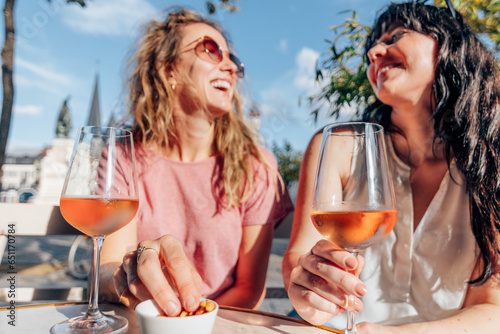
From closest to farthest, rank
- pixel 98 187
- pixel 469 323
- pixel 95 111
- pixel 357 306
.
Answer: pixel 357 306 < pixel 98 187 < pixel 469 323 < pixel 95 111

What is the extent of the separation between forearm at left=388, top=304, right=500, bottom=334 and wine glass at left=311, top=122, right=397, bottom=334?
362 millimetres

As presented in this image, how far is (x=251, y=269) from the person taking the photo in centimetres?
188

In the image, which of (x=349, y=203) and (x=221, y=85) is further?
(x=221, y=85)

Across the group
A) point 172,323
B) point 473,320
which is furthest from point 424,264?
point 172,323

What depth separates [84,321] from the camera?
851mm

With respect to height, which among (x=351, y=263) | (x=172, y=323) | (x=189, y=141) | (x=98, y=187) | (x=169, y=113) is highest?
(x=169, y=113)

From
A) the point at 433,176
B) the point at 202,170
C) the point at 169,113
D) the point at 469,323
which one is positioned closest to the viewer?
the point at 469,323

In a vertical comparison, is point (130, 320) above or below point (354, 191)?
below

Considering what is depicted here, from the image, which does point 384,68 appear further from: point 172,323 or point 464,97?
point 172,323

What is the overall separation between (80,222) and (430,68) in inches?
57.9

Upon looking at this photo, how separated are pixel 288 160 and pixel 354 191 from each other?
43.8 feet

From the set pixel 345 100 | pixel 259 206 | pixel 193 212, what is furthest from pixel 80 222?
pixel 345 100

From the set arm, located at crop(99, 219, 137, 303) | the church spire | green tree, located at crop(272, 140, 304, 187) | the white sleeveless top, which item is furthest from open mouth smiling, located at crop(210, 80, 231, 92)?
the church spire

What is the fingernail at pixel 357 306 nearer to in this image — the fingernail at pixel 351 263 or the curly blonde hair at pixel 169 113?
the fingernail at pixel 351 263
